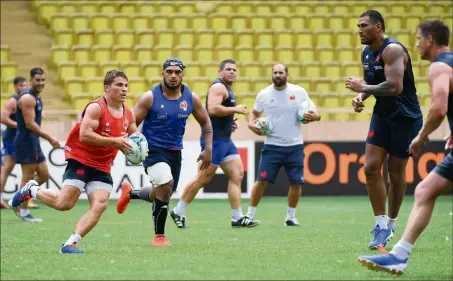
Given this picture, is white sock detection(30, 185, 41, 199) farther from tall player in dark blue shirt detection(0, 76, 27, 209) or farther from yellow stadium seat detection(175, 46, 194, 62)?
yellow stadium seat detection(175, 46, 194, 62)

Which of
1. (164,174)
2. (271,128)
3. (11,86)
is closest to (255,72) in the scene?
(11,86)

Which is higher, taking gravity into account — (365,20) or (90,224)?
(365,20)

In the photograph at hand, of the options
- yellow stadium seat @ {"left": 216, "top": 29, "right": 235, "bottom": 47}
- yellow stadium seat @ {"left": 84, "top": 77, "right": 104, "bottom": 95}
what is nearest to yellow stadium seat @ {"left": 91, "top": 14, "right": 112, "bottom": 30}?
yellow stadium seat @ {"left": 216, "top": 29, "right": 235, "bottom": 47}

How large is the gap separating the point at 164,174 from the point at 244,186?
30.8 ft

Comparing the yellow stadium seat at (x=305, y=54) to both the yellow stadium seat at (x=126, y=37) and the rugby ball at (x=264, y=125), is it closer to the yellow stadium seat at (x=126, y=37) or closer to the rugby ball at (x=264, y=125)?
the yellow stadium seat at (x=126, y=37)

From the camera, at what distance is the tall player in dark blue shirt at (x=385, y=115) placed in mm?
9820

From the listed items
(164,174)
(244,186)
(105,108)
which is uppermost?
(105,108)

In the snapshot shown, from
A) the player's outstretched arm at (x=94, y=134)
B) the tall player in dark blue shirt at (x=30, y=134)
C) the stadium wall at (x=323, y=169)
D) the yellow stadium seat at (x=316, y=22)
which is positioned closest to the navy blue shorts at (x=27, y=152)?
the tall player in dark blue shirt at (x=30, y=134)

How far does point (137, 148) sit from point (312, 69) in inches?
568

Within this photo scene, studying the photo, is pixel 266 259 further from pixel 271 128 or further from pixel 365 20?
pixel 271 128

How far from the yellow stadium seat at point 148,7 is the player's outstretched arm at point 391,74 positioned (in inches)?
641

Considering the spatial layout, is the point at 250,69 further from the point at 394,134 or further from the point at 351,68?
the point at 394,134

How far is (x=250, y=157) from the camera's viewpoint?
65.5 feet

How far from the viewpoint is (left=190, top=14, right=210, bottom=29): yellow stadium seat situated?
24938 mm
